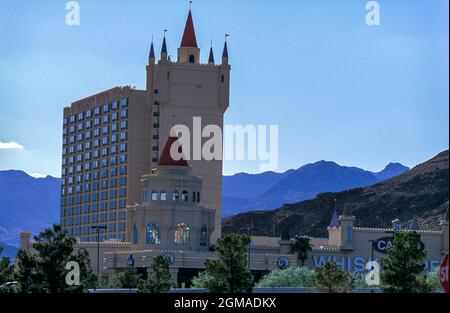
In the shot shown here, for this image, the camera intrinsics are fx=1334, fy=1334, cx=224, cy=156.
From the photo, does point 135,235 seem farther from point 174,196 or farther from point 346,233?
point 346,233

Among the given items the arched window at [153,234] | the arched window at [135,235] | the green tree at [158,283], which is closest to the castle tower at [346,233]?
the arched window at [153,234]

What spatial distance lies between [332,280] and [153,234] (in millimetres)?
80772

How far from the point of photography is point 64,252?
11038cm

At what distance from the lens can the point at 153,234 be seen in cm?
18488

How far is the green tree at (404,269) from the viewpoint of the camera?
104 metres

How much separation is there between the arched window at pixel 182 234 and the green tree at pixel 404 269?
74238 millimetres

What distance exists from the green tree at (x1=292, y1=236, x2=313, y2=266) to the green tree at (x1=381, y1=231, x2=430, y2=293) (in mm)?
79287

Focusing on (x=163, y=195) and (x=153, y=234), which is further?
(x=153, y=234)

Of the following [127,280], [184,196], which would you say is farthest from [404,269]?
[184,196]

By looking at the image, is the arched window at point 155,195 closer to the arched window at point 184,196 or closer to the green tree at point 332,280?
the arched window at point 184,196
